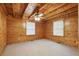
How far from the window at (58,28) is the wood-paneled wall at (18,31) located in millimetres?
315

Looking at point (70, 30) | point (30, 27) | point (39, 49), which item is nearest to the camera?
point (70, 30)

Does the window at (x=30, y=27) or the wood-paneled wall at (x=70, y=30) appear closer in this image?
the wood-paneled wall at (x=70, y=30)

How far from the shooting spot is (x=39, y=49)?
82.8 inches

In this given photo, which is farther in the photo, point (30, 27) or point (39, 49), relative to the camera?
point (30, 27)

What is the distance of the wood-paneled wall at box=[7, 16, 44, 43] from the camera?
206 centimetres

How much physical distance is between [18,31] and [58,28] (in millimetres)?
925

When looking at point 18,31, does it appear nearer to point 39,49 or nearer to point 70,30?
point 39,49

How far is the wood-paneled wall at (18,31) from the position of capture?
6.77ft

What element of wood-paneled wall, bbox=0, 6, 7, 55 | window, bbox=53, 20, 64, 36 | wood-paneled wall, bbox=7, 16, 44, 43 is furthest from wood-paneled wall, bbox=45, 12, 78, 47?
wood-paneled wall, bbox=0, 6, 7, 55

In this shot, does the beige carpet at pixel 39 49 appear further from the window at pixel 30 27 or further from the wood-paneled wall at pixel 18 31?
the window at pixel 30 27

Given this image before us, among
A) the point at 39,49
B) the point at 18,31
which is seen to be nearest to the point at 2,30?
the point at 18,31

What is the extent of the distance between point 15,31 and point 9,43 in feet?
0.97

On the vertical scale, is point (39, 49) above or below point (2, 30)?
below

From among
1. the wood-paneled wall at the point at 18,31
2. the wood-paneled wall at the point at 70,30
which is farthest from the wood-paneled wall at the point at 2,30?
the wood-paneled wall at the point at 70,30
